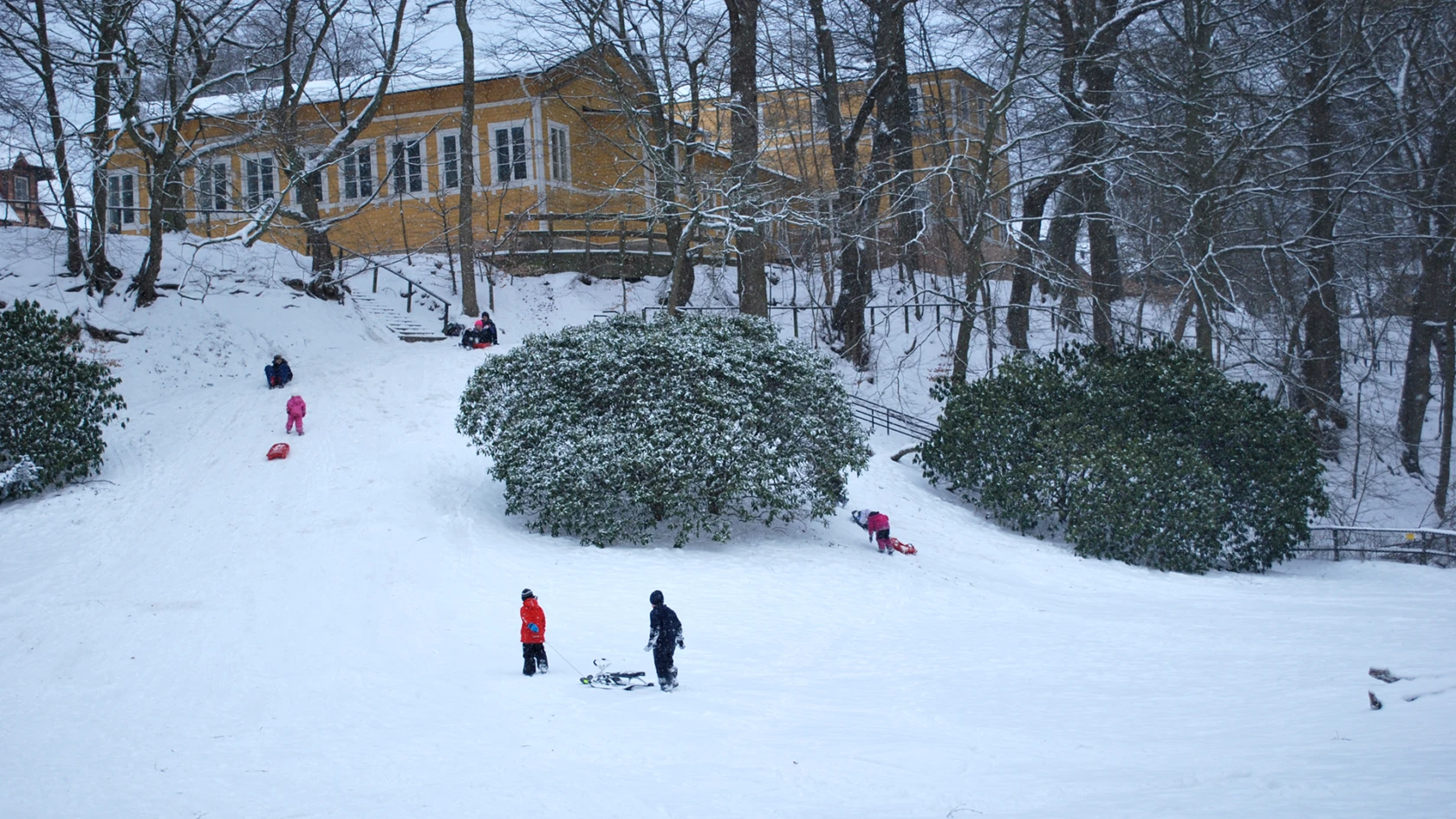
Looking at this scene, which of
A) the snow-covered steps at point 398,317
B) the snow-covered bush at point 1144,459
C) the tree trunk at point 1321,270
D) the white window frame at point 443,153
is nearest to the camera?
the snow-covered bush at point 1144,459

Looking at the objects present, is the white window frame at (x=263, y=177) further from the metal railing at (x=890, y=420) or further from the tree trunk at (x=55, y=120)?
the metal railing at (x=890, y=420)

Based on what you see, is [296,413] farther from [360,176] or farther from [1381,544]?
[1381,544]

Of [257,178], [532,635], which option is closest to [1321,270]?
[532,635]

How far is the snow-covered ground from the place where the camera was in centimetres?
778

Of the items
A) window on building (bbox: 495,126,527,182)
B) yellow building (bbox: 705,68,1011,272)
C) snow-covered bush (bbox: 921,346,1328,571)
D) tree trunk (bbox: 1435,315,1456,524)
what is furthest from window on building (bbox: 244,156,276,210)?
tree trunk (bbox: 1435,315,1456,524)

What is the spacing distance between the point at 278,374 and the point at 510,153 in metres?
13.8

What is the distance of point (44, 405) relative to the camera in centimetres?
1689

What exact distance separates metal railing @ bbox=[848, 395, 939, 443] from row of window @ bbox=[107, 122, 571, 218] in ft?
45.9

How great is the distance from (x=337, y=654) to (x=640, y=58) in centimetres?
1830

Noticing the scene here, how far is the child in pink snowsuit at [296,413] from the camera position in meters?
19.0

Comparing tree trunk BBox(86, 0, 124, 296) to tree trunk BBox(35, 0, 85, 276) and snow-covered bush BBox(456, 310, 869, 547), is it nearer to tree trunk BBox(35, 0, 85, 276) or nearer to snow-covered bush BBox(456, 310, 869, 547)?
tree trunk BBox(35, 0, 85, 276)

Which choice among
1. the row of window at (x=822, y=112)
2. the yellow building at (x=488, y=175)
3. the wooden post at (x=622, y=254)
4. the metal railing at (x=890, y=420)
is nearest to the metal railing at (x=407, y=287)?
the yellow building at (x=488, y=175)

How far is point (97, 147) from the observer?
915 inches

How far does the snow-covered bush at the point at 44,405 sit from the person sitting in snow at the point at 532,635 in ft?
35.2
